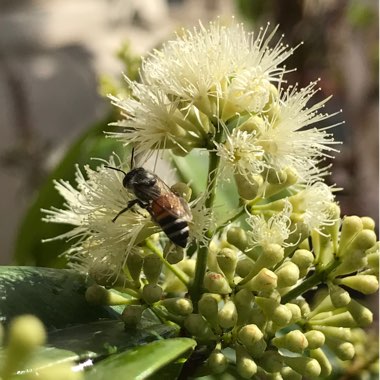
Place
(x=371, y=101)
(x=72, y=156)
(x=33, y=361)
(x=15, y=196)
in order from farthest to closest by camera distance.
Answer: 1. (x=15, y=196)
2. (x=371, y=101)
3. (x=72, y=156)
4. (x=33, y=361)

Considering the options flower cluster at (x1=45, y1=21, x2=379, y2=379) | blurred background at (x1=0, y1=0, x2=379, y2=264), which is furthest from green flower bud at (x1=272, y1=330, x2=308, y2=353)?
blurred background at (x1=0, y1=0, x2=379, y2=264)

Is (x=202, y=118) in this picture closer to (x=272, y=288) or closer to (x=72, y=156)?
(x=272, y=288)

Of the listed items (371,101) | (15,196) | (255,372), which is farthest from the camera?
(15,196)

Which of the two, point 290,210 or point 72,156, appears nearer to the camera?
point 290,210

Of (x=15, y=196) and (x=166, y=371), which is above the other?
(x=15, y=196)

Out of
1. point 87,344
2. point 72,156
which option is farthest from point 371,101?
point 87,344

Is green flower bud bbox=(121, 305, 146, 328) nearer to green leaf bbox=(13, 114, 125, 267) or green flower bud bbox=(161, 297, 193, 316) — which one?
green flower bud bbox=(161, 297, 193, 316)
